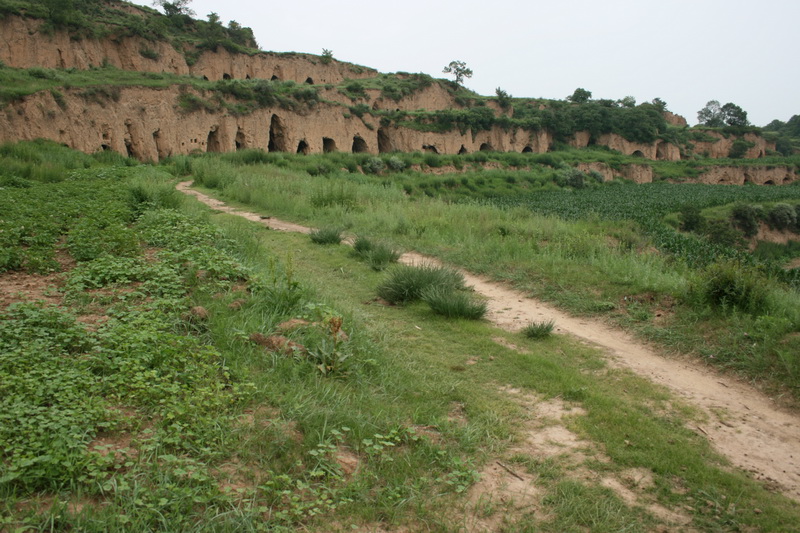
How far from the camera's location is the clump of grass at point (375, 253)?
9.51 metres

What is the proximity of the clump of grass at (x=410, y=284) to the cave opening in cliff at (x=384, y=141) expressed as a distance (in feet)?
124

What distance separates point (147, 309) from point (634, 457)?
4.54 metres

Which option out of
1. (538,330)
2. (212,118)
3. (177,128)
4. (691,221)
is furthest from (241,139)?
(538,330)

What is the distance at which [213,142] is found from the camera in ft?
108

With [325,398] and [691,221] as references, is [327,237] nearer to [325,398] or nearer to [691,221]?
[325,398]

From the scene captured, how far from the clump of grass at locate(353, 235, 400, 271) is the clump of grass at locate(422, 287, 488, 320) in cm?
230

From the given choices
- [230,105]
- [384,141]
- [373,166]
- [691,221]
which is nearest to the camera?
[691,221]

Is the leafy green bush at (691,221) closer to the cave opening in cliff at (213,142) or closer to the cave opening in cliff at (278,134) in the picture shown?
the cave opening in cliff at (278,134)

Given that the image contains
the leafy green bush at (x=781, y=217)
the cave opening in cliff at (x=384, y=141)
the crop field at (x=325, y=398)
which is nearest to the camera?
the crop field at (x=325, y=398)

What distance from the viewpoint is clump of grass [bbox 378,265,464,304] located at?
300 inches

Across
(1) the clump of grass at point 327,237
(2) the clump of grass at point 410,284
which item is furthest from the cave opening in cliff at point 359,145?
(2) the clump of grass at point 410,284

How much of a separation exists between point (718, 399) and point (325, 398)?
3774 mm

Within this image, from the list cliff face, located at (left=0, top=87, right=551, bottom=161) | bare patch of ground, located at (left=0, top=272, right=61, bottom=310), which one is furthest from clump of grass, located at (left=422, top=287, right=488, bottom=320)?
cliff face, located at (left=0, top=87, right=551, bottom=161)

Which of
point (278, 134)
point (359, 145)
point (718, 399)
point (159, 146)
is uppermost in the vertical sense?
point (359, 145)
